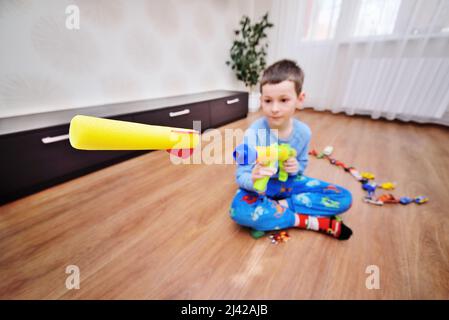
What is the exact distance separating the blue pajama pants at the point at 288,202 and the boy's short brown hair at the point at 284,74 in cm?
38

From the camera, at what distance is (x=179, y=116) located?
59.2 inches

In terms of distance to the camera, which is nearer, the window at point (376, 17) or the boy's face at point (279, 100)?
the boy's face at point (279, 100)

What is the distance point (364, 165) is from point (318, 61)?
1.66 m

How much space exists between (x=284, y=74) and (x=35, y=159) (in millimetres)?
1191

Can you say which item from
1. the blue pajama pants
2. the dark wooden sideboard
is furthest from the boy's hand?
the dark wooden sideboard

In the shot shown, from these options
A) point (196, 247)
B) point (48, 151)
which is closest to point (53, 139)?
point (48, 151)

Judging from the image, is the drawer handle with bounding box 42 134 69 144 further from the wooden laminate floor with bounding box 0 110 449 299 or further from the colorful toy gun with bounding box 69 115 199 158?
the colorful toy gun with bounding box 69 115 199 158

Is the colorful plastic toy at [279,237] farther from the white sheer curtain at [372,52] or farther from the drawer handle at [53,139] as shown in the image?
the white sheer curtain at [372,52]

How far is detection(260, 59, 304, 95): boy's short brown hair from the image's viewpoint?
0.64 metres

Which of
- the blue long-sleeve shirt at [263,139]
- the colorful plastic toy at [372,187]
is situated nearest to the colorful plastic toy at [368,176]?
the colorful plastic toy at [372,187]

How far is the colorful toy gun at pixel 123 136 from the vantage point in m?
0.26

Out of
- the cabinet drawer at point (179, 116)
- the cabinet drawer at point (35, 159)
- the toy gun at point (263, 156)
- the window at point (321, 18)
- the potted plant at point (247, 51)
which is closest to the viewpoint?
the toy gun at point (263, 156)

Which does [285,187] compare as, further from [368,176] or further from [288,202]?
[368,176]

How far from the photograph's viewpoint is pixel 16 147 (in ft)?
2.77
